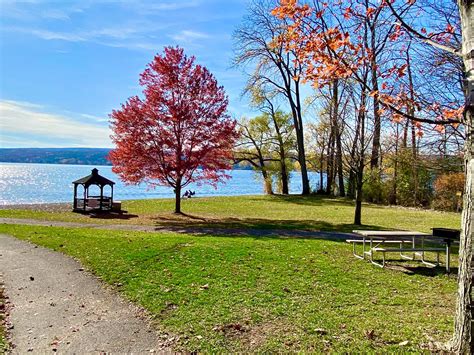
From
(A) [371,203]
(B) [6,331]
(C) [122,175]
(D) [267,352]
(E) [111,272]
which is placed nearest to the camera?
(D) [267,352]

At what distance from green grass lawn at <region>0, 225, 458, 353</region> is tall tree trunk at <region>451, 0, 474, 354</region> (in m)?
0.69

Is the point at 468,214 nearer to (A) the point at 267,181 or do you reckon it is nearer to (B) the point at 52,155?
(A) the point at 267,181

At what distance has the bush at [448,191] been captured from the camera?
24.2 meters

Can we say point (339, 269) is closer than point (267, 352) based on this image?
No

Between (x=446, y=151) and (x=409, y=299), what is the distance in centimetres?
371

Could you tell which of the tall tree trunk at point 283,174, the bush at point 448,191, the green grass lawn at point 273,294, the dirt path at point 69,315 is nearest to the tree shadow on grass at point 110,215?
the green grass lawn at point 273,294

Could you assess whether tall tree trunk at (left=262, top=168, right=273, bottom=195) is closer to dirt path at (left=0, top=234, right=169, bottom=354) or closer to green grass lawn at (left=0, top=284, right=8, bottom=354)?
dirt path at (left=0, top=234, right=169, bottom=354)

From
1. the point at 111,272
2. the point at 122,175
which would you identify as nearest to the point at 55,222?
the point at 122,175

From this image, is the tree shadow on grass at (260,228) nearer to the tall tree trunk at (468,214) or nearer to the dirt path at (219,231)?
the dirt path at (219,231)

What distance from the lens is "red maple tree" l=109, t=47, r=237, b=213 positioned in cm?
1955

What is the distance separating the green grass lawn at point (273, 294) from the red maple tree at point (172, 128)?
9576 millimetres

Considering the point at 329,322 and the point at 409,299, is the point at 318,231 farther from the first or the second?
the point at 329,322

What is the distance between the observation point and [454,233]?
799 cm

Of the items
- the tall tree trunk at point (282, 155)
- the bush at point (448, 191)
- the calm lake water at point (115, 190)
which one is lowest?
the calm lake water at point (115, 190)
